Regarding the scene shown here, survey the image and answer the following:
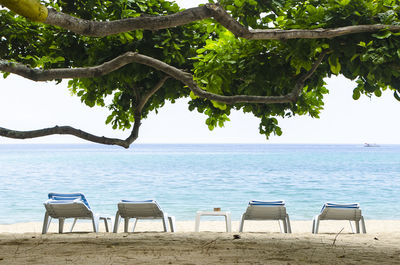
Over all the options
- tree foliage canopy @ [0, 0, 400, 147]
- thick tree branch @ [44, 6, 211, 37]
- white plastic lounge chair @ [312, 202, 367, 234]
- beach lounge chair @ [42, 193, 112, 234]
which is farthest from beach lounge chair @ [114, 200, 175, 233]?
thick tree branch @ [44, 6, 211, 37]

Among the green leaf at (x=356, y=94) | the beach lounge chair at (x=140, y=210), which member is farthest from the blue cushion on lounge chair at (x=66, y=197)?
the green leaf at (x=356, y=94)

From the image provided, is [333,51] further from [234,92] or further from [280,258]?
[280,258]

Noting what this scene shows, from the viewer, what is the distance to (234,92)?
6.57m

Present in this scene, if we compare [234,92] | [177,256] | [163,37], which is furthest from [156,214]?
[177,256]

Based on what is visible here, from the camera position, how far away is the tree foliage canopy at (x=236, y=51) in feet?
15.5

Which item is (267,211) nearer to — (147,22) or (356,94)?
(356,94)

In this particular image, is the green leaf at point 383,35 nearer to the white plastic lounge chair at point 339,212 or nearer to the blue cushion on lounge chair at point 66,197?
the white plastic lounge chair at point 339,212

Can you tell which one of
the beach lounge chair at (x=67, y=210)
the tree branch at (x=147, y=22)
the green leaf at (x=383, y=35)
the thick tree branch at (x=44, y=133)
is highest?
the green leaf at (x=383, y=35)

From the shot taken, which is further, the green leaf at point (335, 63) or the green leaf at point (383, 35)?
the green leaf at point (335, 63)

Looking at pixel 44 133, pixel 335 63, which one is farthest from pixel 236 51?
pixel 44 133

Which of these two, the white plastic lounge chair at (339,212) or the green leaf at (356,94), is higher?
the green leaf at (356,94)

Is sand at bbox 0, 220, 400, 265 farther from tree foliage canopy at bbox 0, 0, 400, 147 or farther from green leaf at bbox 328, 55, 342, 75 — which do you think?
green leaf at bbox 328, 55, 342, 75

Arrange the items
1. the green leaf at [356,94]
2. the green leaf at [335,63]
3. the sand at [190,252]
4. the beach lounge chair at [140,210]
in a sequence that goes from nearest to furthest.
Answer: the sand at [190,252], the green leaf at [335,63], the green leaf at [356,94], the beach lounge chair at [140,210]

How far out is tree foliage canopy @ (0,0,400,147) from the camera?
15.5 feet
